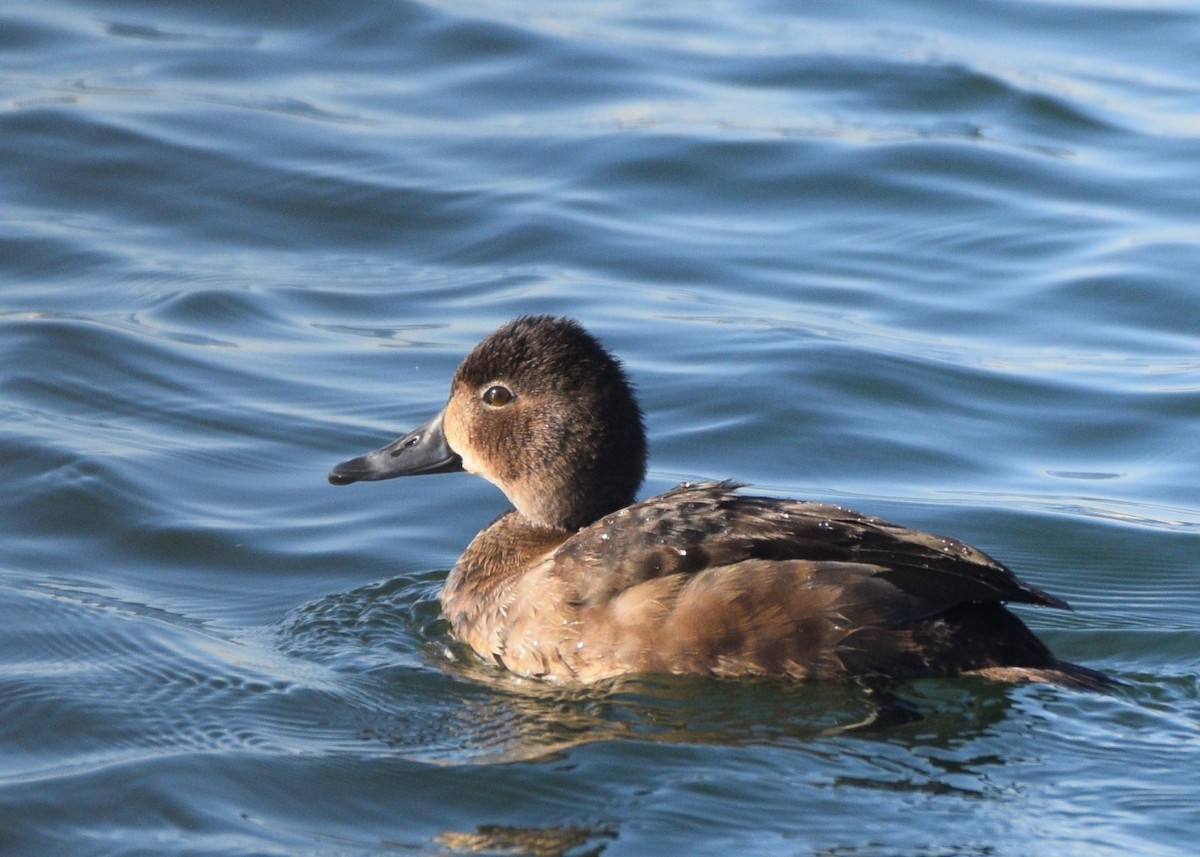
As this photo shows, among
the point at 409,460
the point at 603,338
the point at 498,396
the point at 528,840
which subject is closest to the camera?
the point at 528,840

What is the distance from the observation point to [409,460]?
707 centimetres

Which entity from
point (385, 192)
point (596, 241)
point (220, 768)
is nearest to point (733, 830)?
point (220, 768)

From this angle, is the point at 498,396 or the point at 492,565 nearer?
the point at 492,565

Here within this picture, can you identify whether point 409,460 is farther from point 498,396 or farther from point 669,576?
point 669,576

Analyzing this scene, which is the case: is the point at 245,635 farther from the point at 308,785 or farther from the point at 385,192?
the point at 385,192

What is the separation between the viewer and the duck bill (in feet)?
23.0

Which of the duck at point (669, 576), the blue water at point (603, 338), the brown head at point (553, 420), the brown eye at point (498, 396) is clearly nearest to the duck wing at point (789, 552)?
the duck at point (669, 576)

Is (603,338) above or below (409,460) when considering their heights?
above

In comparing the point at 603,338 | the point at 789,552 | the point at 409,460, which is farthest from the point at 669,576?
the point at 603,338

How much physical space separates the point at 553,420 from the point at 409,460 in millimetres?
822

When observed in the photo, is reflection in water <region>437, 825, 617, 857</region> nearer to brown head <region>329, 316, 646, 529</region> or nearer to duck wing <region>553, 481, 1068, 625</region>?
duck wing <region>553, 481, 1068, 625</region>

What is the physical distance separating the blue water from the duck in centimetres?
13

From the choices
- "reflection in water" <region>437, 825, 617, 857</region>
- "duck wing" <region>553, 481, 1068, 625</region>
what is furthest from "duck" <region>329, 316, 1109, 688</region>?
"reflection in water" <region>437, 825, 617, 857</region>

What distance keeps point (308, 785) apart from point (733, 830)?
1.21 metres
